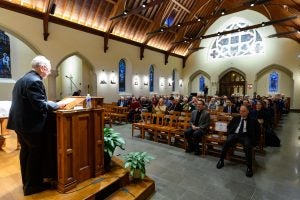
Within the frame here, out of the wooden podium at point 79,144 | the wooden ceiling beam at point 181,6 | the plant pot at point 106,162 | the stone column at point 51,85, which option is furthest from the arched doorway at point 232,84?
the wooden podium at point 79,144

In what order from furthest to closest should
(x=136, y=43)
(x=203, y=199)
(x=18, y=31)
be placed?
(x=136, y=43) < (x=18, y=31) < (x=203, y=199)

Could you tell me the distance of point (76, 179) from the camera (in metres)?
2.04

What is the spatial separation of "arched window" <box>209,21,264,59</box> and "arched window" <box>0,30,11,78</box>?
12.9 metres

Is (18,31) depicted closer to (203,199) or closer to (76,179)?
(76,179)

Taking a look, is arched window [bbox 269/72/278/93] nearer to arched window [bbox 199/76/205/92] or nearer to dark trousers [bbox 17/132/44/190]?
arched window [bbox 199/76/205/92]

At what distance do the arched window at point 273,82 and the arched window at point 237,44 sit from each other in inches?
70.3

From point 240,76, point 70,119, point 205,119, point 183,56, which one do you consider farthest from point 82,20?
point 240,76

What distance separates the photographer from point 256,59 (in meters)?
13.0

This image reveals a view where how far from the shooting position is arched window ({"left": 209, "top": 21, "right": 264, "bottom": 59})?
42.5ft

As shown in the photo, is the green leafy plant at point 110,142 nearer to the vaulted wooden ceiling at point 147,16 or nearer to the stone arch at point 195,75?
the vaulted wooden ceiling at point 147,16

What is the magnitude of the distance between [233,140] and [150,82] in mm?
10499

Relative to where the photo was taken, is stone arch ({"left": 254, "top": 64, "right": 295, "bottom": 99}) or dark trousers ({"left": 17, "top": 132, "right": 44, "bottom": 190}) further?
stone arch ({"left": 254, "top": 64, "right": 295, "bottom": 99})

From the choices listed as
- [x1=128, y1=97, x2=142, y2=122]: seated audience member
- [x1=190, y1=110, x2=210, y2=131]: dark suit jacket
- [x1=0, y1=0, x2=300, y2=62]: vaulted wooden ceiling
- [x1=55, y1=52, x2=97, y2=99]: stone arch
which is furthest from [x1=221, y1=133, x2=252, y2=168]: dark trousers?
[x1=55, y1=52, x2=97, y2=99]: stone arch

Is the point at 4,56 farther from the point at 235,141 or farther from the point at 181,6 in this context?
the point at 235,141
